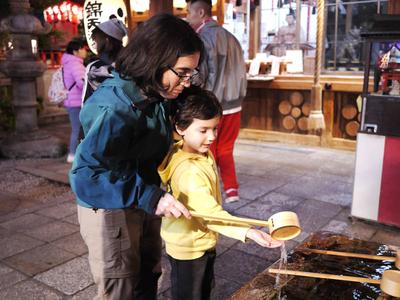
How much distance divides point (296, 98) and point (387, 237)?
4716mm

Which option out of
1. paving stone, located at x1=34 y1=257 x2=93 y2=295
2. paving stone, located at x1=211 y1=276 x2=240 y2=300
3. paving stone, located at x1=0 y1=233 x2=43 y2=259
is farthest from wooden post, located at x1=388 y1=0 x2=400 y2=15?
paving stone, located at x1=0 y1=233 x2=43 y2=259

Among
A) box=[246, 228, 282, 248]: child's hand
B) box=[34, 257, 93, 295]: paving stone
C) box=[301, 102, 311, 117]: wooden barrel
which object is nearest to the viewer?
box=[246, 228, 282, 248]: child's hand

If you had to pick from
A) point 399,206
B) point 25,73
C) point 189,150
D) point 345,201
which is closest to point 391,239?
point 399,206

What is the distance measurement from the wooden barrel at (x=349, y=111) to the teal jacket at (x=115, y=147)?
258 inches

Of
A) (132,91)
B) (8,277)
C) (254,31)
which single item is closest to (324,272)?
(132,91)

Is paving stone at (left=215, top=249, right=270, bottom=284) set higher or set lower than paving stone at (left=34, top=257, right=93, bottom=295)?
higher

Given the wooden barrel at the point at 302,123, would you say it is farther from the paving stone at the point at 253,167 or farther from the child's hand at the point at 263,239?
the child's hand at the point at 263,239

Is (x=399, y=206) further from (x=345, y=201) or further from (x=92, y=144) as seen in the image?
(x=92, y=144)

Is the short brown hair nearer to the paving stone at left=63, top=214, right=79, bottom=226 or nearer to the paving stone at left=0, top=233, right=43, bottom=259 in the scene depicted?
the paving stone at left=0, top=233, right=43, bottom=259

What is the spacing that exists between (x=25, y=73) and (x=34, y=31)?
819 mm

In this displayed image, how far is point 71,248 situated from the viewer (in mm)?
3984

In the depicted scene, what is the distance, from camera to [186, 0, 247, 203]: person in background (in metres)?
4.80

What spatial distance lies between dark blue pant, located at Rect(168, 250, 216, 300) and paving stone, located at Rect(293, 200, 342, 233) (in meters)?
2.31

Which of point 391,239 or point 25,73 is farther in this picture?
point 25,73
